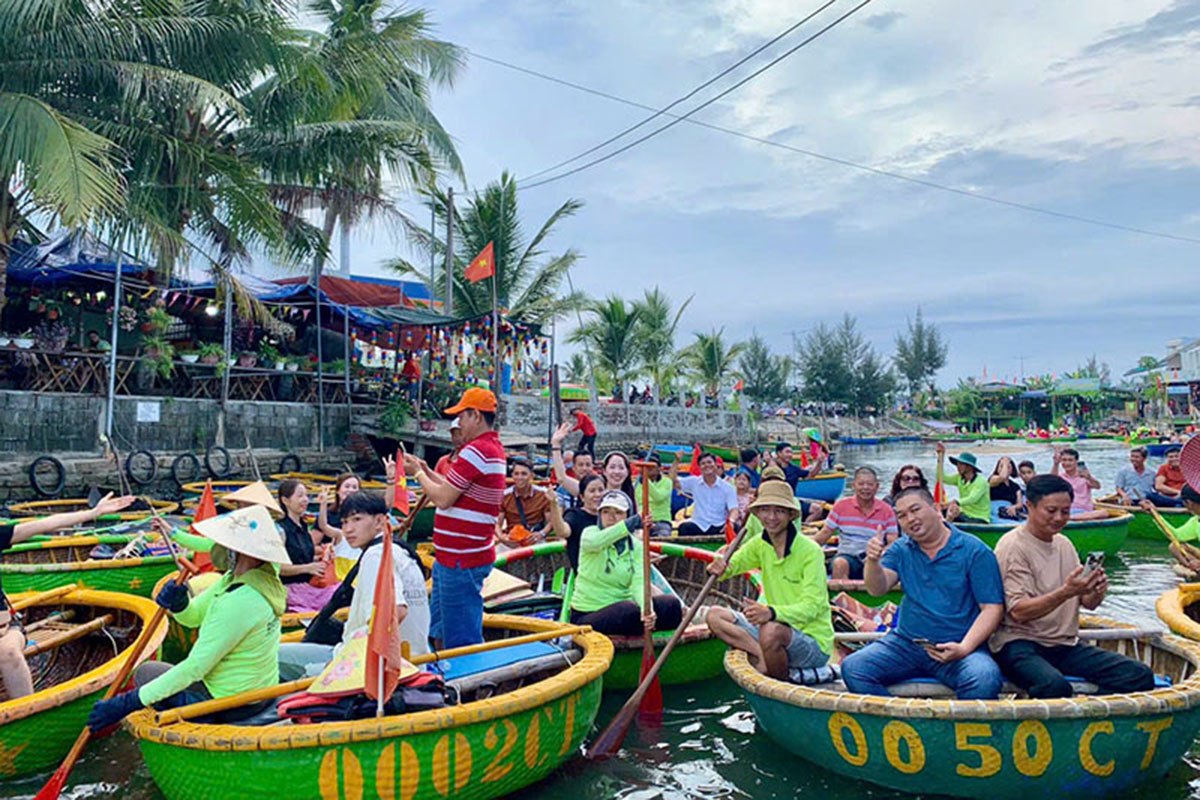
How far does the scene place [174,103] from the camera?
1260 centimetres

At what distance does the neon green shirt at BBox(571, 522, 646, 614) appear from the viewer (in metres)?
5.71

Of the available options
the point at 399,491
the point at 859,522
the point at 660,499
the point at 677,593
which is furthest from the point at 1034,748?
the point at 660,499

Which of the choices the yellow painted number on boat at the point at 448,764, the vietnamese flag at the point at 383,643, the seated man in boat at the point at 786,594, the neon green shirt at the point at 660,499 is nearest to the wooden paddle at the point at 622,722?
the seated man in boat at the point at 786,594

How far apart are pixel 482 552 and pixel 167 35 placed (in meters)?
11.5

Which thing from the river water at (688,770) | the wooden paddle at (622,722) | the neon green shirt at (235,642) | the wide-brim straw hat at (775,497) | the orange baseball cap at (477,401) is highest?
the orange baseball cap at (477,401)

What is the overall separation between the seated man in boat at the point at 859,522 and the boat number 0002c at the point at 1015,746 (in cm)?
337

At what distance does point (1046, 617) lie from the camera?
418 centimetres

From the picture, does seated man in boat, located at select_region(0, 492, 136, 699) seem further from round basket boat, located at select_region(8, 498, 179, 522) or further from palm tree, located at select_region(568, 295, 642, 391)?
palm tree, located at select_region(568, 295, 642, 391)

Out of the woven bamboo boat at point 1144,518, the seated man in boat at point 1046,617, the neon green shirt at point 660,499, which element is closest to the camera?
the seated man in boat at point 1046,617

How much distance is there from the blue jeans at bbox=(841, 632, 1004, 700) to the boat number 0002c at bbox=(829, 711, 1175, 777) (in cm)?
36

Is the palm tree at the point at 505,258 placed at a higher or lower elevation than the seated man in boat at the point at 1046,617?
higher

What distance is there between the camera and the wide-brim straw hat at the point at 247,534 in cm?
358

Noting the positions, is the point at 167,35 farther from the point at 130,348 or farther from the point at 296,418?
the point at 296,418

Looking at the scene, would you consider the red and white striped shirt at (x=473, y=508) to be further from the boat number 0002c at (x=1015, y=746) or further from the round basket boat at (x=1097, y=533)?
the round basket boat at (x=1097, y=533)
